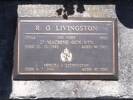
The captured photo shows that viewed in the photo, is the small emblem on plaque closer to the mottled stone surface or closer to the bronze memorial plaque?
the bronze memorial plaque

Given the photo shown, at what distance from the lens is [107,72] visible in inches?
293

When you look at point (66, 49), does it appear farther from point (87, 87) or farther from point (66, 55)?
point (87, 87)

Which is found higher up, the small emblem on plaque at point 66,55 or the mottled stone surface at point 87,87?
the small emblem on plaque at point 66,55

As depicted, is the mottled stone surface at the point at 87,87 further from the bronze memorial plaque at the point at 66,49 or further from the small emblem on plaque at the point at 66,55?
the small emblem on plaque at the point at 66,55

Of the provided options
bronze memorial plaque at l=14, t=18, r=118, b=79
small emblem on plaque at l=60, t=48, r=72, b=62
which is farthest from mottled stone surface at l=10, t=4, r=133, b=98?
small emblem on plaque at l=60, t=48, r=72, b=62

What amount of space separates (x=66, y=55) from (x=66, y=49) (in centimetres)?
8

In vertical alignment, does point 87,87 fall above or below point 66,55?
below

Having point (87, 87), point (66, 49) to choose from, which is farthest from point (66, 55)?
point (87, 87)

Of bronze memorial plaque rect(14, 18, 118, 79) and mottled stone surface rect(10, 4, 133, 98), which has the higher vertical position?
bronze memorial plaque rect(14, 18, 118, 79)

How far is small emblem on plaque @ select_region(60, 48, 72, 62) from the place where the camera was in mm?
7461

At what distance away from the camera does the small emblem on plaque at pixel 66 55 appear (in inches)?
294

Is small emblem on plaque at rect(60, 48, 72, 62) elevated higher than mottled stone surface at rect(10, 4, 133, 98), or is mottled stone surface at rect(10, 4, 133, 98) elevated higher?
small emblem on plaque at rect(60, 48, 72, 62)

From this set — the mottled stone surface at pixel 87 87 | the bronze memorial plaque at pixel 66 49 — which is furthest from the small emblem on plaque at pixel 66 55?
the mottled stone surface at pixel 87 87

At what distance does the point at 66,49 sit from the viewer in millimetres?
7484
